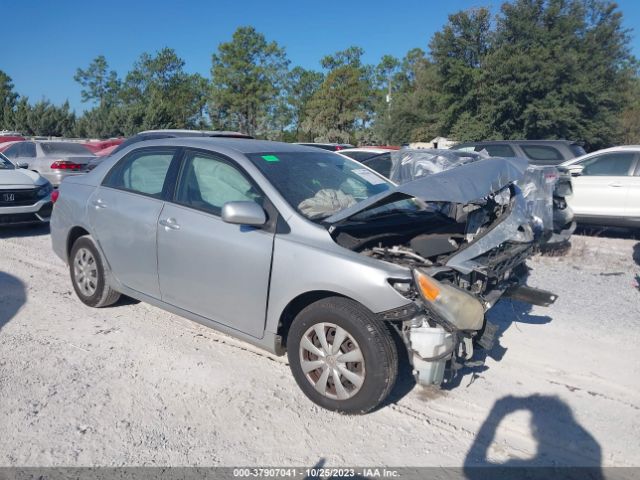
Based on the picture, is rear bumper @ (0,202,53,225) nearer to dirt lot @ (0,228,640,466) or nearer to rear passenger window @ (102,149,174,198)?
dirt lot @ (0,228,640,466)

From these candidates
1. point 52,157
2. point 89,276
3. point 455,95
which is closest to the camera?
point 89,276

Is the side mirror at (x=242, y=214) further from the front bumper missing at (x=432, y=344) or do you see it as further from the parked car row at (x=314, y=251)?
the front bumper missing at (x=432, y=344)

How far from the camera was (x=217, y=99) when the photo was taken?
5247 cm

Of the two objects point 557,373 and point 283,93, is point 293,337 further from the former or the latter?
point 283,93

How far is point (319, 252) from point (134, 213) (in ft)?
6.51

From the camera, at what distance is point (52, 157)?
13148 mm

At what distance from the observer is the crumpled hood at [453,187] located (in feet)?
10.8

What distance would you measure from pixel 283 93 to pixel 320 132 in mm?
8355

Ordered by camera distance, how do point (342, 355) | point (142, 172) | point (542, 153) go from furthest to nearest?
point (542, 153)
point (142, 172)
point (342, 355)

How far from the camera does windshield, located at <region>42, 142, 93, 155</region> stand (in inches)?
535

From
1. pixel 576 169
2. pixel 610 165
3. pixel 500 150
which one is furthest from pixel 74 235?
pixel 500 150

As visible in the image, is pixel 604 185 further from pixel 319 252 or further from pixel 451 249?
pixel 319 252

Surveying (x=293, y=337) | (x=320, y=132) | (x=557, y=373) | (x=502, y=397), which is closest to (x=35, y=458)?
(x=293, y=337)

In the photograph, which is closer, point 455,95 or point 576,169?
point 576,169
